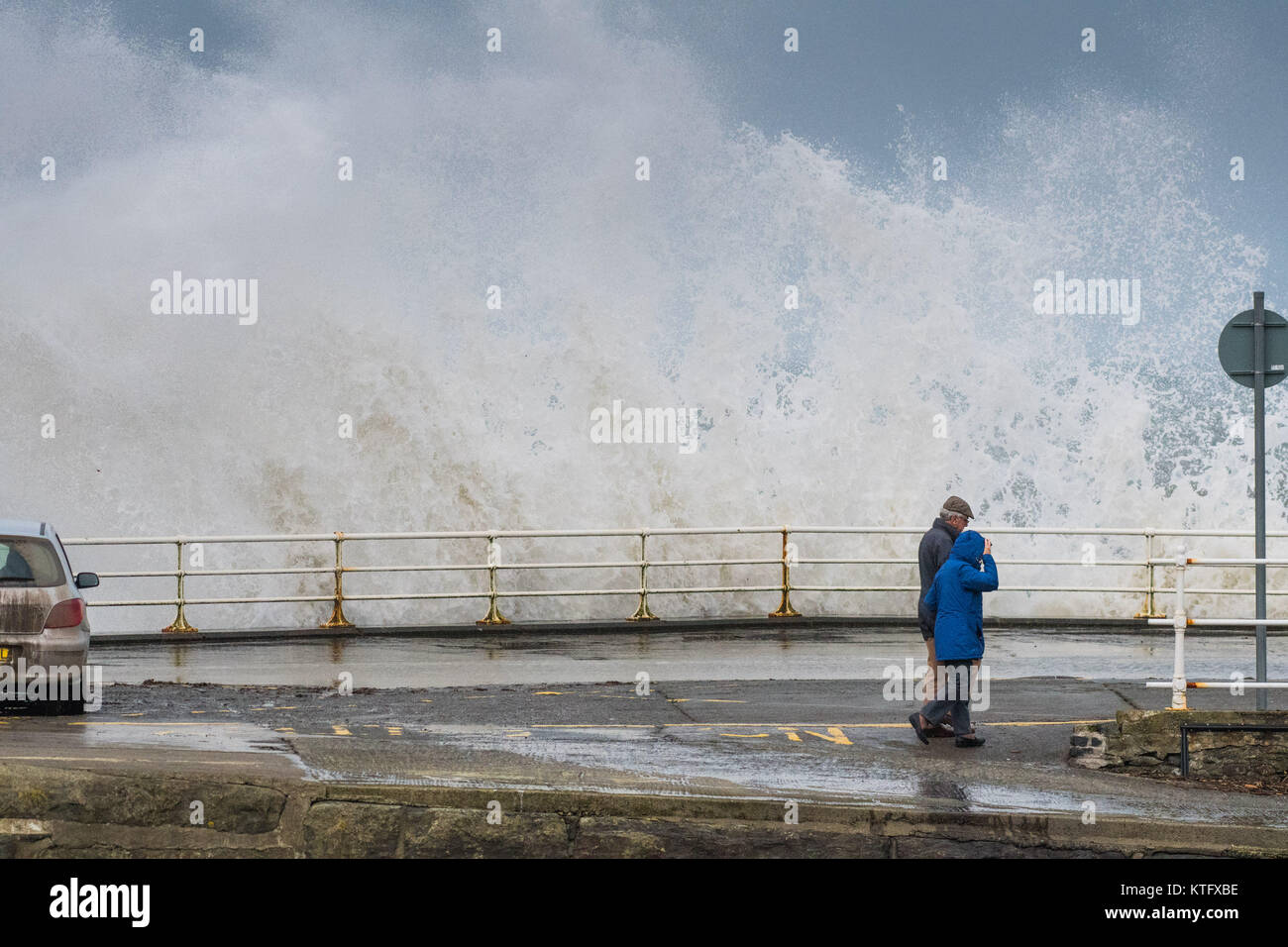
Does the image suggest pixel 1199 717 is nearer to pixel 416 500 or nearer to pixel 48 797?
pixel 48 797

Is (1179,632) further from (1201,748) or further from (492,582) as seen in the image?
(492,582)

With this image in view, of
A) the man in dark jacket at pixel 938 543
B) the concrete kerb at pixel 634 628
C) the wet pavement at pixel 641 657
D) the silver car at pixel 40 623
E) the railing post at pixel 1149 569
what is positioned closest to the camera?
the silver car at pixel 40 623

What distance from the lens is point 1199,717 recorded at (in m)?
9.87

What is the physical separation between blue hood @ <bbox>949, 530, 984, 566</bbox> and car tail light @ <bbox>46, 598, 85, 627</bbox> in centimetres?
644

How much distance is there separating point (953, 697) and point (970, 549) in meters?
1.03

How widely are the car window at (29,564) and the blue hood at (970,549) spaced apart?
660 cm

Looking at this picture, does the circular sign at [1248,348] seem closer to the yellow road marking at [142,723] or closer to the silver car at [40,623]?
the yellow road marking at [142,723]

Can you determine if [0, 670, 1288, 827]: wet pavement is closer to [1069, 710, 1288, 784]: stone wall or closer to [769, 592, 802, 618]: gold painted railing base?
[1069, 710, 1288, 784]: stone wall

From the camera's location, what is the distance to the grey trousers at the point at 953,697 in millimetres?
10961

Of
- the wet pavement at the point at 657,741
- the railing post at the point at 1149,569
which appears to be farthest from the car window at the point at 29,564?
the railing post at the point at 1149,569

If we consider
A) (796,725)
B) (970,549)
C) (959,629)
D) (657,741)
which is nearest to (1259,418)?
(970,549)

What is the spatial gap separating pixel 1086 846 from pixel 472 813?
286cm

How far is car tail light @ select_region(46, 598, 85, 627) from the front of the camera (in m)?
11.9

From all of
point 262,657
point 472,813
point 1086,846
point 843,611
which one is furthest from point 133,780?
point 843,611
